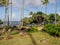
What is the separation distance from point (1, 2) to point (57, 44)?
131 ft

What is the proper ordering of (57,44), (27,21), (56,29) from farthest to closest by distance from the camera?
(27,21) → (56,29) → (57,44)

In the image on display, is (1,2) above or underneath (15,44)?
above

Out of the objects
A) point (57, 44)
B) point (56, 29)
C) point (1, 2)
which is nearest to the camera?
point (57, 44)

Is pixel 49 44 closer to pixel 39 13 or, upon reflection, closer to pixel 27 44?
pixel 27 44

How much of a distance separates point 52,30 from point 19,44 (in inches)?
413

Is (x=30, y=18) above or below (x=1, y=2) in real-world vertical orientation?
below

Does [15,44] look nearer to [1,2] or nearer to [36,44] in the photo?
[36,44]

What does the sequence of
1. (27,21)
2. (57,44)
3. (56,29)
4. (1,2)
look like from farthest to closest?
(27,21) → (1,2) → (56,29) → (57,44)

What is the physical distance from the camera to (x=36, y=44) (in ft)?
76.8

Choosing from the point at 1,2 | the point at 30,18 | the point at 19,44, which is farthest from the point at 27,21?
the point at 19,44

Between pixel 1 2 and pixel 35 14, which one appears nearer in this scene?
pixel 1 2

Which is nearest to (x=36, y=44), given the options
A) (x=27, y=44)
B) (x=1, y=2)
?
(x=27, y=44)

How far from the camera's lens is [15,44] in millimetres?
23688

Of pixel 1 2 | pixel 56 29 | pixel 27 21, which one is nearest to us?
pixel 56 29
